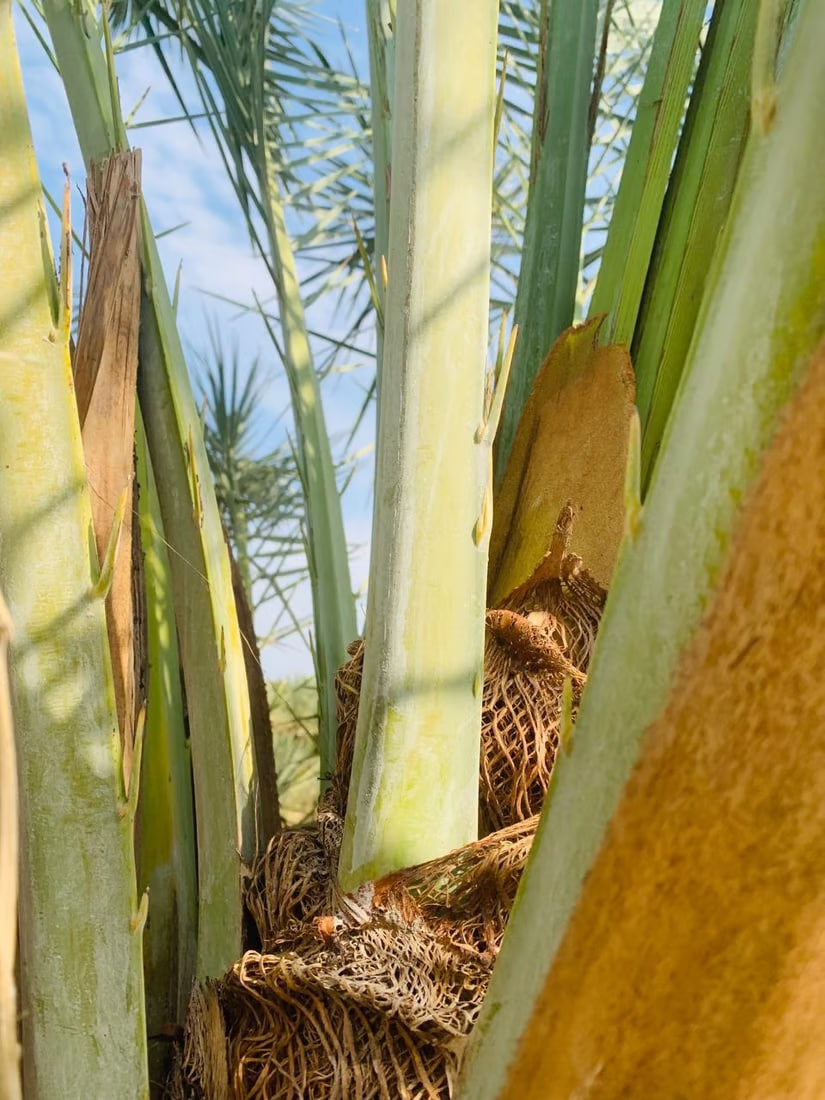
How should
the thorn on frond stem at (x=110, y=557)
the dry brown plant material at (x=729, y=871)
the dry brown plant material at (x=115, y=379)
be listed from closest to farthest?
the dry brown plant material at (x=729, y=871) < the thorn on frond stem at (x=110, y=557) < the dry brown plant material at (x=115, y=379)

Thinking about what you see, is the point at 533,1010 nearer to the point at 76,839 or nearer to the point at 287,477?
the point at 76,839

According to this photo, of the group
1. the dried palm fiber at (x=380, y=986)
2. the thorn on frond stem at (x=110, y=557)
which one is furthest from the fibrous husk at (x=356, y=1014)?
the thorn on frond stem at (x=110, y=557)

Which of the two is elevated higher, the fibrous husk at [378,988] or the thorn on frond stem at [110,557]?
the thorn on frond stem at [110,557]

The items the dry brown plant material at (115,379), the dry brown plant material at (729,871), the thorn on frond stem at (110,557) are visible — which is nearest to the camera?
the dry brown plant material at (729,871)

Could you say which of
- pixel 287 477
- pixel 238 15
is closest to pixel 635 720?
pixel 238 15

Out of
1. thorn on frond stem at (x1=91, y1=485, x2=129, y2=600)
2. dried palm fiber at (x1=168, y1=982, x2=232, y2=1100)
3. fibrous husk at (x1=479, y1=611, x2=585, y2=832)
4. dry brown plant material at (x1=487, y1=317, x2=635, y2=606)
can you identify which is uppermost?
dry brown plant material at (x1=487, y1=317, x2=635, y2=606)

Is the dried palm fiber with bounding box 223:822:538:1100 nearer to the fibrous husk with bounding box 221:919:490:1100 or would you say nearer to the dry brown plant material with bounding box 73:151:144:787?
the fibrous husk with bounding box 221:919:490:1100

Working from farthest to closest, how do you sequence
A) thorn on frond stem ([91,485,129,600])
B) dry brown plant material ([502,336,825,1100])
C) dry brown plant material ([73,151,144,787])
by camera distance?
dry brown plant material ([73,151,144,787])
thorn on frond stem ([91,485,129,600])
dry brown plant material ([502,336,825,1100])

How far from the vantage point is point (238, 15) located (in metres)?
1.32

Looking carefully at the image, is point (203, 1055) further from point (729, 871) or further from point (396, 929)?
point (729, 871)

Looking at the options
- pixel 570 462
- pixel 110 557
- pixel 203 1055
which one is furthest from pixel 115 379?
pixel 203 1055

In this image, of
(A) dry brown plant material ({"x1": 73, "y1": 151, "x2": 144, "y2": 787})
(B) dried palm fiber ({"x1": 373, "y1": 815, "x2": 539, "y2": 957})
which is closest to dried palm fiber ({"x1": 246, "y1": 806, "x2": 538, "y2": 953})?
(B) dried palm fiber ({"x1": 373, "y1": 815, "x2": 539, "y2": 957})

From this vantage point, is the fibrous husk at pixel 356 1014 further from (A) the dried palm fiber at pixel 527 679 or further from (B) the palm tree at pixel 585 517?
(A) the dried palm fiber at pixel 527 679

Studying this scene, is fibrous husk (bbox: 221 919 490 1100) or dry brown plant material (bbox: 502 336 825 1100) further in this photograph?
fibrous husk (bbox: 221 919 490 1100)
